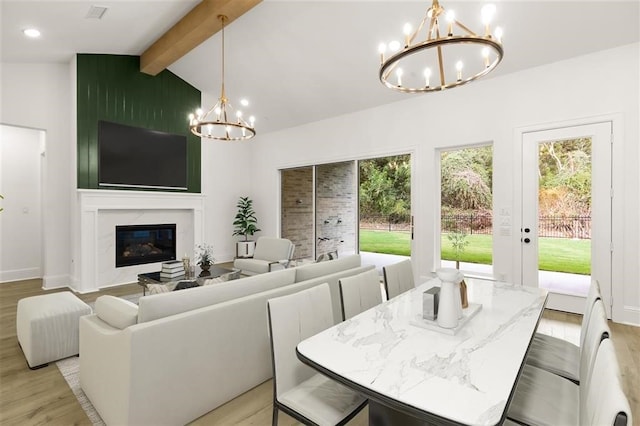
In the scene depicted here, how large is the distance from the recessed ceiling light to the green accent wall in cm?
90

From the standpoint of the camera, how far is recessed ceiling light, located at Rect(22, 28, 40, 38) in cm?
398

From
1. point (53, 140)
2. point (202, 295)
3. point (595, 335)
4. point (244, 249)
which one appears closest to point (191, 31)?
point (53, 140)

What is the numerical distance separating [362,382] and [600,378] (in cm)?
76

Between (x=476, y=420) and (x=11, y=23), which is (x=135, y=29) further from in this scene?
(x=476, y=420)

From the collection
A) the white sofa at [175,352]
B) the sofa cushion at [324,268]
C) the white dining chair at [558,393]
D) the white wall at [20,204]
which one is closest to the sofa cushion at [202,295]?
the white sofa at [175,352]

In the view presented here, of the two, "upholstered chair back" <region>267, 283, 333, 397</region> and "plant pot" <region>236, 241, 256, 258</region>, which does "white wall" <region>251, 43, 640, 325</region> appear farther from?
"upholstered chair back" <region>267, 283, 333, 397</region>

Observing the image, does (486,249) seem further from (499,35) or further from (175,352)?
(175,352)

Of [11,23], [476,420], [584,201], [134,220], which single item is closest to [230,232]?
[134,220]

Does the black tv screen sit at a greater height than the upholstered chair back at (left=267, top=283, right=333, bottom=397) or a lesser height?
greater

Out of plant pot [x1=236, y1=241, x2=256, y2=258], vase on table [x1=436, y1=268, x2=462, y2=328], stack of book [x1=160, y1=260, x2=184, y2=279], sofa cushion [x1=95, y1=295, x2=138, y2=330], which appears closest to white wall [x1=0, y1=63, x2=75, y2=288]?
stack of book [x1=160, y1=260, x2=184, y2=279]

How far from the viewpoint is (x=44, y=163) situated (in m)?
5.26

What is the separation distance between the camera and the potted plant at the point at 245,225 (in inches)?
284

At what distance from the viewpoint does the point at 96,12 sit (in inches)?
152

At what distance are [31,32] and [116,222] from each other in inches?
113
